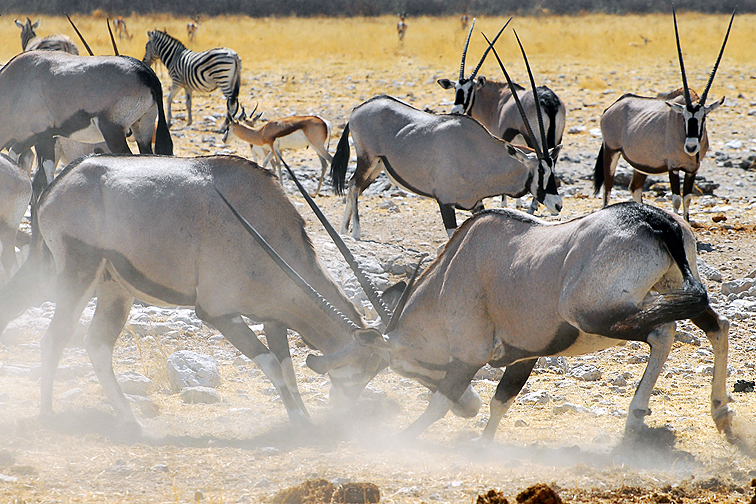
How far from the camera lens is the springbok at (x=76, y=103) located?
28.6 ft

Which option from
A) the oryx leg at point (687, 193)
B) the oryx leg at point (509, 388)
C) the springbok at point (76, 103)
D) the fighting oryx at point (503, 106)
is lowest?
the oryx leg at point (687, 193)

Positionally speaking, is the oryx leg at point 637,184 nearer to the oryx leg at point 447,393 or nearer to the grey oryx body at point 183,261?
the grey oryx body at point 183,261

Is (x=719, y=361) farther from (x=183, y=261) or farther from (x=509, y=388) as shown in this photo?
(x=183, y=261)

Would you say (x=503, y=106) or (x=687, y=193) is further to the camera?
(x=503, y=106)

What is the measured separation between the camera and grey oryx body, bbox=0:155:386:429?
5484 mm

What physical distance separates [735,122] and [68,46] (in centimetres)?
1325

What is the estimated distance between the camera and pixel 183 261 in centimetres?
552

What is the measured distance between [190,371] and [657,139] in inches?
313

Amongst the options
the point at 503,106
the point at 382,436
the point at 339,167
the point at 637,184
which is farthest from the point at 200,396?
the point at 503,106

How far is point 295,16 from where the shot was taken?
41.9 metres

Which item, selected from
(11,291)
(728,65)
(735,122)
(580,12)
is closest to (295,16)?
(580,12)

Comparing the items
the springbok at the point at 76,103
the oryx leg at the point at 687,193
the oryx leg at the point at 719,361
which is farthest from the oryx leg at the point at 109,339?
the oryx leg at the point at 687,193

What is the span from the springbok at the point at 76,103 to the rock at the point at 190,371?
9.93ft

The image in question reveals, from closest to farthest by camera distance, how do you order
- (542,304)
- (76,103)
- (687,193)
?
(542,304) < (76,103) < (687,193)
